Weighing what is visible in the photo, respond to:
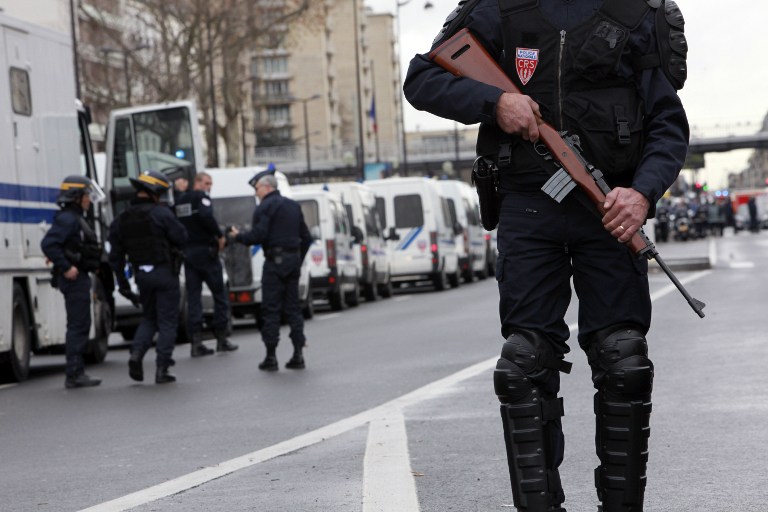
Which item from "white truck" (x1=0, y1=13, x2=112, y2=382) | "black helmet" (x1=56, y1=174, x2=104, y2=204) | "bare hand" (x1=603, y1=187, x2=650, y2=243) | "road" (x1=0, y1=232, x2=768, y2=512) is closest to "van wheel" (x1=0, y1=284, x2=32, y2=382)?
→ "white truck" (x1=0, y1=13, x2=112, y2=382)

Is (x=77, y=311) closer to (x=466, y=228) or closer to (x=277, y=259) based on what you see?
(x=277, y=259)

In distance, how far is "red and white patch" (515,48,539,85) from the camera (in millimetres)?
5086

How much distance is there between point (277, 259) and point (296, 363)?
3.30ft

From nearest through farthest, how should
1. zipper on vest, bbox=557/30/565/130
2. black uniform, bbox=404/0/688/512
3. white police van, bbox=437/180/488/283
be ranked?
black uniform, bbox=404/0/688/512 → zipper on vest, bbox=557/30/565/130 → white police van, bbox=437/180/488/283

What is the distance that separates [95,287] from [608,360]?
1362cm

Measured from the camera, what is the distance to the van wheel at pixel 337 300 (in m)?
27.9

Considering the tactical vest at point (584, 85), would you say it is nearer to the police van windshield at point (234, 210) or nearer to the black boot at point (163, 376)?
the black boot at point (163, 376)

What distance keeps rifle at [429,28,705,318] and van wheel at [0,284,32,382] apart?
34.9 feet

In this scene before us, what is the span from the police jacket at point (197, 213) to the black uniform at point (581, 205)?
1268cm

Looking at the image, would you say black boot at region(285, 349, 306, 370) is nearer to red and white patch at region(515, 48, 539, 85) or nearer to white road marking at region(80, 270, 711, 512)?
white road marking at region(80, 270, 711, 512)

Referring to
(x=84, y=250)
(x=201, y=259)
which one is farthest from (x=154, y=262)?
(x=201, y=259)

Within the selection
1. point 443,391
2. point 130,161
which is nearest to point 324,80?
point 130,161

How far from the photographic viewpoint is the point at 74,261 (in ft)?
47.9

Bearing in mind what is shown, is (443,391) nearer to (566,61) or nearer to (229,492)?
(229,492)
